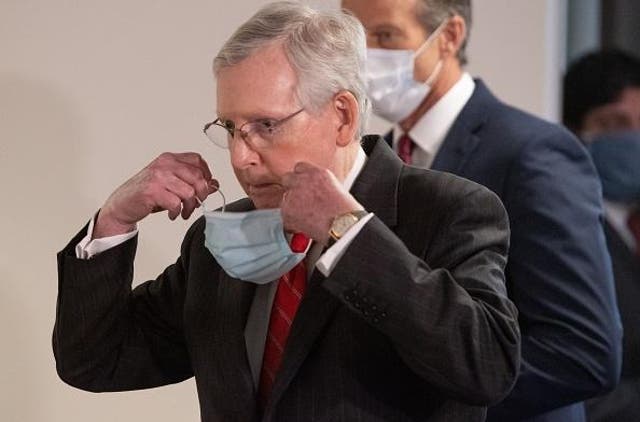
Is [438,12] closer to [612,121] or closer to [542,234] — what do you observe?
[542,234]

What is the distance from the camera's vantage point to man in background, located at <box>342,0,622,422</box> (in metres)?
2.56

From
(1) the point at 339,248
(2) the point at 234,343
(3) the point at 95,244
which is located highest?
(1) the point at 339,248

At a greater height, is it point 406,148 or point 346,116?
point 346,116

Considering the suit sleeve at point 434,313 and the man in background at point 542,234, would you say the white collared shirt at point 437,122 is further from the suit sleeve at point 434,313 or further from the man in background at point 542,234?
the suit sleeve at point 434,313

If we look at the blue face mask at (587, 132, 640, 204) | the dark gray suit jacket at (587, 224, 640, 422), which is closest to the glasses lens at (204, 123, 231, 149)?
the dark gray suit jacket at (587, 224, 640, 422)

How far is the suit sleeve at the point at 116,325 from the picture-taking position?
219cm

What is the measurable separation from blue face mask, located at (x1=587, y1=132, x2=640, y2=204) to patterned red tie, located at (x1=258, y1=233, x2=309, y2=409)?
1.84 metres

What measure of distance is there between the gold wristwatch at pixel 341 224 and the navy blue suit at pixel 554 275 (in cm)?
78

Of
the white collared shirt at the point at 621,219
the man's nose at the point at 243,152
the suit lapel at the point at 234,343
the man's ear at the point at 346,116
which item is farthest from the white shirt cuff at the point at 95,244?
the white collared shirt at the point at 621,219

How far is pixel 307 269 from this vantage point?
6.86ft

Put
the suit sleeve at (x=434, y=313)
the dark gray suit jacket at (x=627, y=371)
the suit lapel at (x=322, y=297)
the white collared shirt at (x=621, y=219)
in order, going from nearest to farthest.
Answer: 1. the suit sleeve at (x=434, y=313)
2. the suit lapel at (x=322, y=297)
3. the dark gray suit jacket at (x=627, y=371)
4. the white collared shirt at (x=621, y=219)

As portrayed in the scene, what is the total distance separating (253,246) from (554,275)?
2.48 ft

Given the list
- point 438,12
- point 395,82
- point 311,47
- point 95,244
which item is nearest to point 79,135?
point 395,82

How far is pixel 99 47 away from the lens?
3195mm
